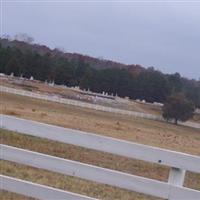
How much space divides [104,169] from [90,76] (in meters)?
96.6

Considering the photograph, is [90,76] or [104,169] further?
[90,76]

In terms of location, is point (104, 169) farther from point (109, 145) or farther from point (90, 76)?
point (90, 76)

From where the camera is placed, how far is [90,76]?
3996 inches

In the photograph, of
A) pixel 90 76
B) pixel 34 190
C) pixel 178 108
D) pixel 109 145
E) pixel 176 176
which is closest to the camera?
pixel 176 176

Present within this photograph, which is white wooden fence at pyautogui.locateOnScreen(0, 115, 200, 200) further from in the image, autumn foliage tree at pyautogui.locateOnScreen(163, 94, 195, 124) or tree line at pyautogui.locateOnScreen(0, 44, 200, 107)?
tree line at pyautogui.locateOnScreen(0, 44, 200, 107)

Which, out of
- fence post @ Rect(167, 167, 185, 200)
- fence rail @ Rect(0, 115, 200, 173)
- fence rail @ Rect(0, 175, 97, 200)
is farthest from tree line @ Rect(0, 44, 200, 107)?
fence post @ Rect(167, 167, 185, 200)

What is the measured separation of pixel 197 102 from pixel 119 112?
2761 cm

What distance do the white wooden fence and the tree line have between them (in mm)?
88056

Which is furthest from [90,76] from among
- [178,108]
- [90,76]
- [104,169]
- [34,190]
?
[104,169]

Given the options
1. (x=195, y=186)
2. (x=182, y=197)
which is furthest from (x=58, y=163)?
(x=195, y=186)

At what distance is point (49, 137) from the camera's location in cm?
516

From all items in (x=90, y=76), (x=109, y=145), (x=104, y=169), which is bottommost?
(x=90, y=76)

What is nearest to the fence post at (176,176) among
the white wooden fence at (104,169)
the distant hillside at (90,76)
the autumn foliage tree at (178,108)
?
the white wooden fence at (104,169)

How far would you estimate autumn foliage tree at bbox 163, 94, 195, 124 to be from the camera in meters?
84.3
